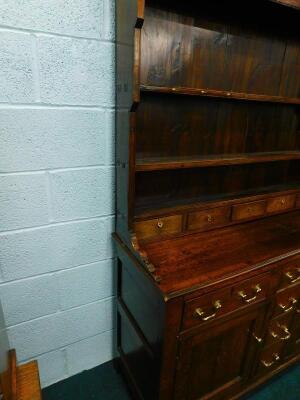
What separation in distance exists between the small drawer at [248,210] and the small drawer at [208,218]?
0.15 ft

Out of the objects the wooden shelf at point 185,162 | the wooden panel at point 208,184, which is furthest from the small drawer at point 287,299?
the wooden shelf at point 185,162

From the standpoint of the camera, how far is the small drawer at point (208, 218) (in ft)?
4.16

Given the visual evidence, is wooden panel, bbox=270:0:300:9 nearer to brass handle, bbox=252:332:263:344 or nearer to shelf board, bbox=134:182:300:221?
shelf board, bbox=134:182:300:221

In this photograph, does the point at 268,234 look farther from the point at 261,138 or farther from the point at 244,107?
the point at 244,107

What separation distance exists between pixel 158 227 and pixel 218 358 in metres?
0.61

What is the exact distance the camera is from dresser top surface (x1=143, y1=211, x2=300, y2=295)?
3.19 feet

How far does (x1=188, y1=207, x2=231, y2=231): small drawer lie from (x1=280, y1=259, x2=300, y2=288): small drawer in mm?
334

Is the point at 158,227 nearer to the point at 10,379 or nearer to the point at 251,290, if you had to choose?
the point at 251,290

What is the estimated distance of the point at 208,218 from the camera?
1.31 metres

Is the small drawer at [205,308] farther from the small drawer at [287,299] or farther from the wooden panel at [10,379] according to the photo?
the wooden panel at [10,379]

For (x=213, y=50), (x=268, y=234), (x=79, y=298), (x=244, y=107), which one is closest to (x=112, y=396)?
(x=79, y=298)

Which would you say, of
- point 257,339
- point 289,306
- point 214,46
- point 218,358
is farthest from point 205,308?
point 214,46

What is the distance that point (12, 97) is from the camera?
968mm

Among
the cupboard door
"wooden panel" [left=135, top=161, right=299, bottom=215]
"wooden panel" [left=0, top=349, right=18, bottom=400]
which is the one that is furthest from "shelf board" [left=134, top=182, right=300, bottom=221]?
"wooden panel" [left=0, top=349, right=18, bottom=400]
